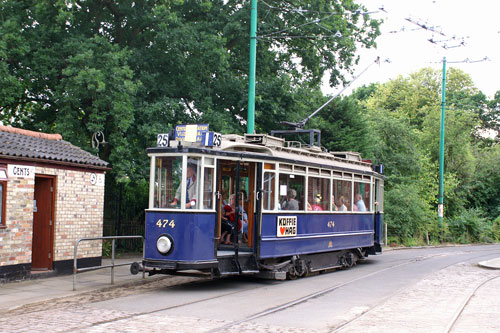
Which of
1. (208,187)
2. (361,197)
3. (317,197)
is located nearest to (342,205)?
(361,197)

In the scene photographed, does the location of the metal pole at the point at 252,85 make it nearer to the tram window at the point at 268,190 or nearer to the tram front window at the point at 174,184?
the tram window at the point at 268,190

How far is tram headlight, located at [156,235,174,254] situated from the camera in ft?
36.6

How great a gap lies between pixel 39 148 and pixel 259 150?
5079 mm

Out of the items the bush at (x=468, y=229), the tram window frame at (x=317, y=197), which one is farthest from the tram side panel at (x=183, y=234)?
the bush at (x=468, y=229)

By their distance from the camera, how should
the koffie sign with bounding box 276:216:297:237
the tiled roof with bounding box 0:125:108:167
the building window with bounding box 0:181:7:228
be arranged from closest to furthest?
the building window with bounding box 0:181:7:228 < the tiled roof with bounding box 0:125:108:167 < the koffie sign with bounding box 276:216:297:237

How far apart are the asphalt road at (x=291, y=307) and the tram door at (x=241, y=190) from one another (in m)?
1.19

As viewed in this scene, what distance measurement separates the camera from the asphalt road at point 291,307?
824 cm

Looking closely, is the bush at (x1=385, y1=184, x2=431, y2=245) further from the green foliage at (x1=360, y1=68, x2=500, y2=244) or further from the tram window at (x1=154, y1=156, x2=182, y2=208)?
the tram window at (x1=154, y1=156, x2=182, y2=208)

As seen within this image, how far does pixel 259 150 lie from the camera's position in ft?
42.4

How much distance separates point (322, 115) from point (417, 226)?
7.96 metres

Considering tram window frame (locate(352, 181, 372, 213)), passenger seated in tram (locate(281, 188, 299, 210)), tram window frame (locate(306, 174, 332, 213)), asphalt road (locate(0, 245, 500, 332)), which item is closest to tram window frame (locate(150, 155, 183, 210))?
asphalt road (locate(0, 245, 500, 332))

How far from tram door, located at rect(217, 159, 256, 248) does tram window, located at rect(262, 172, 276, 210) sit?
26 cm

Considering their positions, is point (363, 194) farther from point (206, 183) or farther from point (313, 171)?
point (206, 183)

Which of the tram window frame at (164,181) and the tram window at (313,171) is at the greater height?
the tram window at (313,171)
